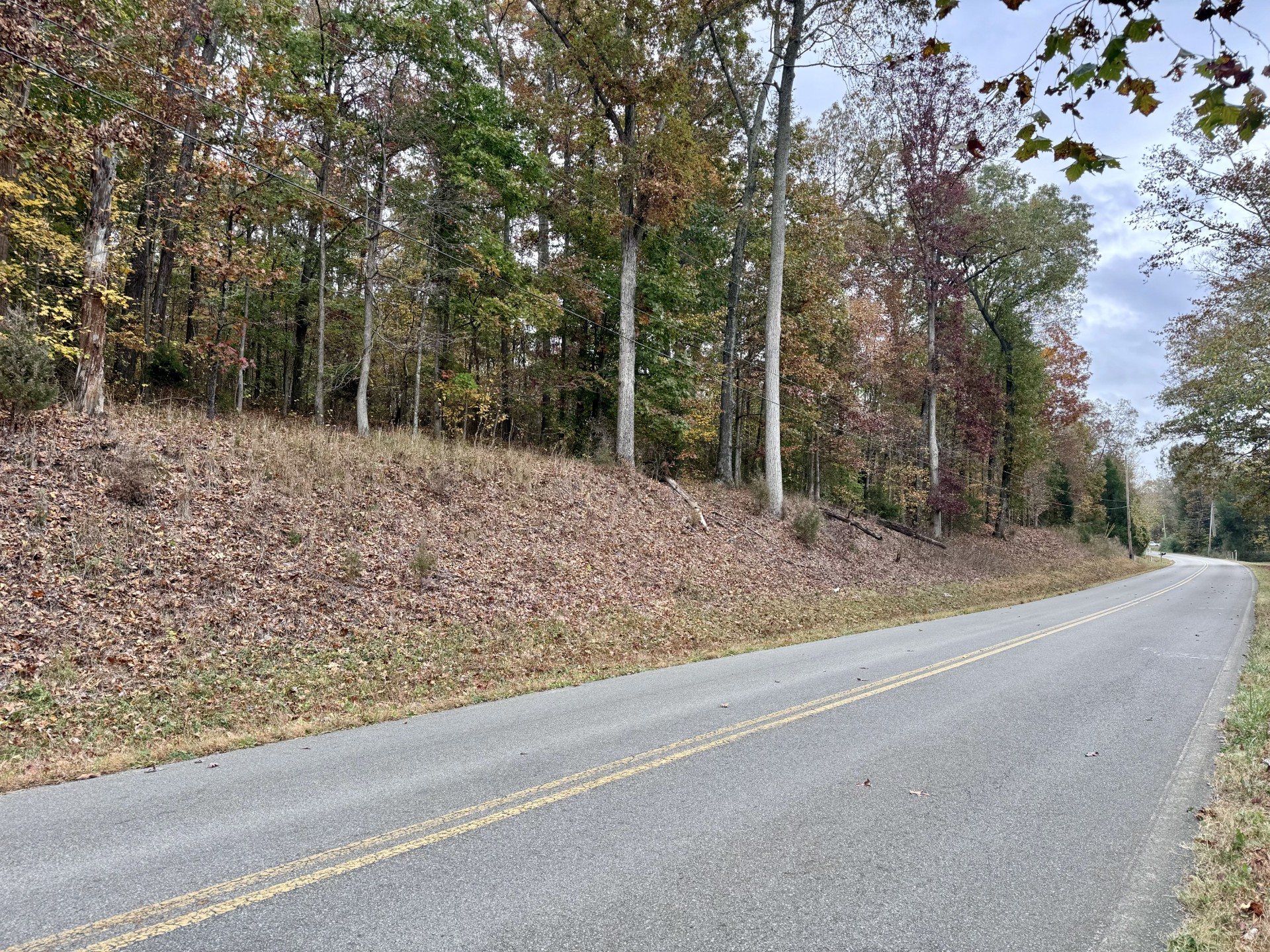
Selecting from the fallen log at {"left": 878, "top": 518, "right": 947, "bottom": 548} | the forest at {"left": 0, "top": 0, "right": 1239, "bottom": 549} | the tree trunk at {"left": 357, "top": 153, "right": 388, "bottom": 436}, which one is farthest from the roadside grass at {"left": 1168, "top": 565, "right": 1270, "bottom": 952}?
the fallen log at {"left": 878, "top": 518, "right": 947, "bottom": 548}

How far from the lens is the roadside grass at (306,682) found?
5.14m

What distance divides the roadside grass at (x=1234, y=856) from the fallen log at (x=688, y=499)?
10.8 m

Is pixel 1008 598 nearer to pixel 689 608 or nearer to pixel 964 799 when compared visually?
pixel 689 608

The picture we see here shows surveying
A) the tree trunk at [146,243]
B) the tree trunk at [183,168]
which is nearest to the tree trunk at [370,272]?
the tree trunk at [183,168]

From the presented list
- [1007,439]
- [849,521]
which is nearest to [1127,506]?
[1007,439]

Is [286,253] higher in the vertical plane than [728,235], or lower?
lower

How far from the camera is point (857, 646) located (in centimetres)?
997

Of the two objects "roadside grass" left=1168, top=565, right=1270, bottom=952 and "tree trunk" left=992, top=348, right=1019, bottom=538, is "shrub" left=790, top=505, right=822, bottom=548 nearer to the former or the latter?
"roadside grass" left=1168, top=565, right=1270, bottom=952

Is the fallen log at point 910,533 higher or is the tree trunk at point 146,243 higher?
the tree trunk at point 146,243

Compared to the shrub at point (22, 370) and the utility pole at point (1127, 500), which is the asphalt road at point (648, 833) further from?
the utility pole at point (1127, 500)

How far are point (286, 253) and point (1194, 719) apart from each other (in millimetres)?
24206

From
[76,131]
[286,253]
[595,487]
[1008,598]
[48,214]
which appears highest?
[286,253]

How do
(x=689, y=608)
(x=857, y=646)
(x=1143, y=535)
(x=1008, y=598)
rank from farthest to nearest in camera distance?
1. (x=1143, y=535)
2. (x=1008, y=598)
3. (x=689, y=608)
4. (x=857, y=646)

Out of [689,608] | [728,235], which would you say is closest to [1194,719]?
[689,608]
